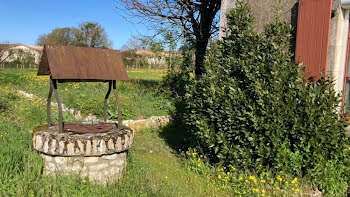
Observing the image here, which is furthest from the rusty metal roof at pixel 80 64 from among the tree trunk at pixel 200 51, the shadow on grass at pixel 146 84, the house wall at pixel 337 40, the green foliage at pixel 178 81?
the shadow on grass at pixel 146 84

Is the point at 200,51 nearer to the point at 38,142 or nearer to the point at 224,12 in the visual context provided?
the point at 224,12

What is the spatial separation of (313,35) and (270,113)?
1493mm

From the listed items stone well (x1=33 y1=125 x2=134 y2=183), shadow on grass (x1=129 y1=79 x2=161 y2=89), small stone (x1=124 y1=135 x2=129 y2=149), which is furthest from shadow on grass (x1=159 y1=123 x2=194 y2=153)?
shadow on grass (x1=129 y1=79 x2=161 y2=89)

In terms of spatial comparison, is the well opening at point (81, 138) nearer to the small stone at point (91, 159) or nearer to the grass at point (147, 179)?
the small stone at point (91, 159)

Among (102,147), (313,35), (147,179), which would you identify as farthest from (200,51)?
(102,147)

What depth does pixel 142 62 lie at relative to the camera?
1709 inches

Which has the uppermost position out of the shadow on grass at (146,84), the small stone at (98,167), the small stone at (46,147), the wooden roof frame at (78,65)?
the wooden roof frame at (78,65)

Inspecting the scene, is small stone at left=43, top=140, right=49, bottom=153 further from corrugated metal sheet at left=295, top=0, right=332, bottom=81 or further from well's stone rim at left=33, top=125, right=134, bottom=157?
corrugated metal sheet at left=295, top=0, right=332, bottom=81

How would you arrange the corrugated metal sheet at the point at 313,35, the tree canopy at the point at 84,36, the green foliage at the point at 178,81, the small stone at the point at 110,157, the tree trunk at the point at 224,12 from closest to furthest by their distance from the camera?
the small stone at the point at 110,157 → the corrugated metal sheet at the point at 313,35 → the tree trunk at the point at 224,12 → the green foliage at the point at 178,81 → the tree canopy at the point at 84,36

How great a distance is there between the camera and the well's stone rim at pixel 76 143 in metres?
4.01

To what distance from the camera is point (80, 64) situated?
4.24 m

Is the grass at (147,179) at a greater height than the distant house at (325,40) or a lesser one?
lesser

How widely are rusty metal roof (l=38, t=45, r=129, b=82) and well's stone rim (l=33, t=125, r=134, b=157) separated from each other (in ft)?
2.69

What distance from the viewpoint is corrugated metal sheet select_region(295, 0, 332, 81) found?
451cm
